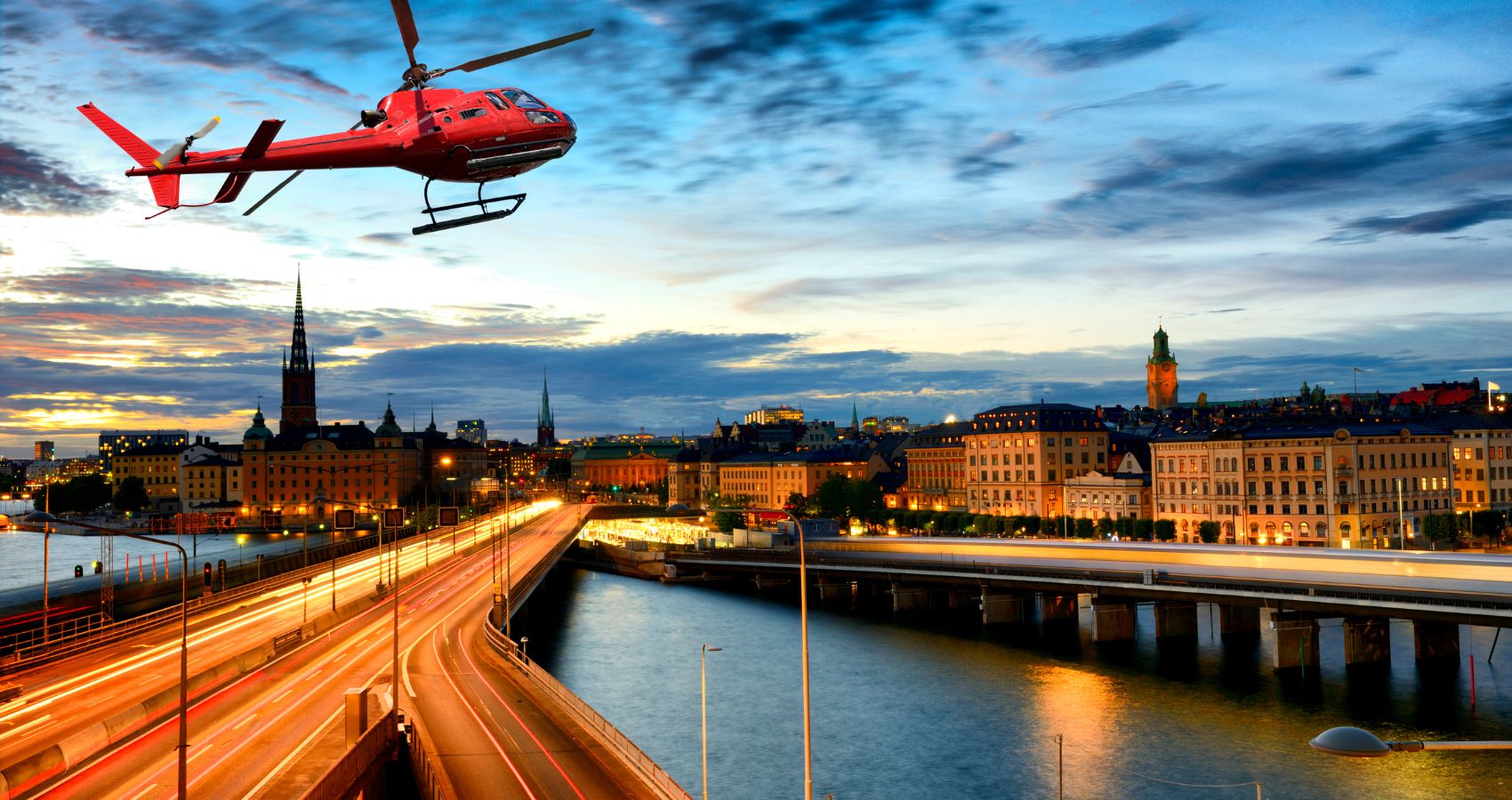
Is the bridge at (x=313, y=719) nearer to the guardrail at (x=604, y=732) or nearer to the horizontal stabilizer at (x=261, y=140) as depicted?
the guardrail at (x=604, y=732)

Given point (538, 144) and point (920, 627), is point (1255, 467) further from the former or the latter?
point (538, 144)

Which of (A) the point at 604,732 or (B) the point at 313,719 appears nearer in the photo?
(A) the point at 604,732

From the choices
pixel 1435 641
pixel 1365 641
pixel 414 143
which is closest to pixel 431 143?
pixel 414 143

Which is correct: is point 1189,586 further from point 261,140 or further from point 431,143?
point 261,140

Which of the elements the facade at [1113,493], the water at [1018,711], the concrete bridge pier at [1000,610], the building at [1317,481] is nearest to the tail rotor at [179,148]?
the water at [1018,711]

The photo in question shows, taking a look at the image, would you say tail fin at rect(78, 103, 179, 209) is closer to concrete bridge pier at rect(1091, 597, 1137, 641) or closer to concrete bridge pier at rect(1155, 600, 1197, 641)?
concrete bridge pier at rect(1091, 597, 1137, 641)

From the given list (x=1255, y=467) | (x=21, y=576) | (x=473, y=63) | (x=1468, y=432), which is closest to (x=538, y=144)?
(x=473, y=63)
